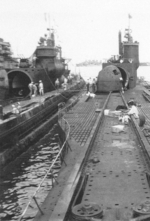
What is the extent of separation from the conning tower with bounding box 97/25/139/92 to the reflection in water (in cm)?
1559

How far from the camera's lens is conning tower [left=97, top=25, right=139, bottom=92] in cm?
3300

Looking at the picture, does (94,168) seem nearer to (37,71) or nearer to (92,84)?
(92,84)

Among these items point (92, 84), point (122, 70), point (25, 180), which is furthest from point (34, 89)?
point (25, 180)

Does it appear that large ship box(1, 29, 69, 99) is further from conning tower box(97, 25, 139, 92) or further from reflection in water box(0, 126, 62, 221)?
reflection in water box(0, 126, 62, 221)

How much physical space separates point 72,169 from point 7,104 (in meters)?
18.1

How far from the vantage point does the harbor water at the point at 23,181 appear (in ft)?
33.6

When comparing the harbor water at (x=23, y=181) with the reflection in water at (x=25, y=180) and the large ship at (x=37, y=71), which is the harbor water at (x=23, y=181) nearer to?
the reflection in water at (x=25, y=180)

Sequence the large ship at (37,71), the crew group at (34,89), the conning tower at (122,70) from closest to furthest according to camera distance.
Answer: the crew group at (34,89)
the conning tower at (122,70)
the large ship at (37,71)

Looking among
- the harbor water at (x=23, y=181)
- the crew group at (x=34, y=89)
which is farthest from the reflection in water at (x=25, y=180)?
the crew group at (x=34, y=89)

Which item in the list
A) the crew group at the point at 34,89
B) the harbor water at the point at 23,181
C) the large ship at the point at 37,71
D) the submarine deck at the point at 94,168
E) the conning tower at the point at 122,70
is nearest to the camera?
the submarine deck at the point at 94,168

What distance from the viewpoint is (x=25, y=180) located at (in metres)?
12.9

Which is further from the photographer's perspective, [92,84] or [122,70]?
[122,70]

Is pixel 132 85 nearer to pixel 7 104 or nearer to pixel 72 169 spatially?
pixel 7 104

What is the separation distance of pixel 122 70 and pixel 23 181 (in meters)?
27.5
